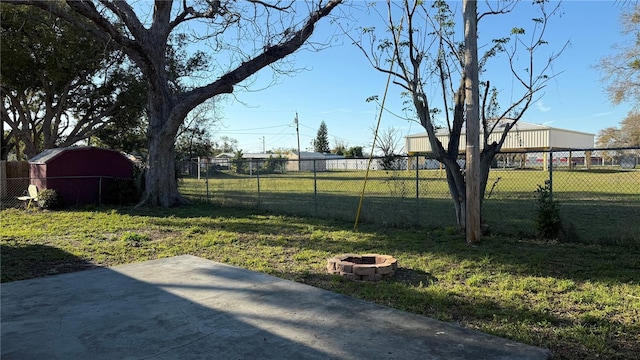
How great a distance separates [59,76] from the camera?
2002 cm

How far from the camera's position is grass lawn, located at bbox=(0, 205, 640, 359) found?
4236 millimetres

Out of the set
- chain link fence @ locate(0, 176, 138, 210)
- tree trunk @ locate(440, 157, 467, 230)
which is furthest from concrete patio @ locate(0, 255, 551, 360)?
chain link fence @ locate(0, 176, 138, 210)

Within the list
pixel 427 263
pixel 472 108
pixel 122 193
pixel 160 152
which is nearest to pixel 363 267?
pixel 427 263

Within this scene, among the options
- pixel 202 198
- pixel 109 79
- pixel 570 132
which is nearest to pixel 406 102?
pixel 202 198

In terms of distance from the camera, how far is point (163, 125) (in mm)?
15000

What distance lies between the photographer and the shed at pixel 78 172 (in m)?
15.9

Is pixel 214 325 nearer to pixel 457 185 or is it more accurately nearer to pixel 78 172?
pixel 457 185

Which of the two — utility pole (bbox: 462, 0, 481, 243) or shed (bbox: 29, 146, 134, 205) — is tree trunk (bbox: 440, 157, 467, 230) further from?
shed (bbox: 29, 146, 134, 205)

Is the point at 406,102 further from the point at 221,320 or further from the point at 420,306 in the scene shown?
the point at 221,320

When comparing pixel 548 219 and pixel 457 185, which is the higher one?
pixel 457 185

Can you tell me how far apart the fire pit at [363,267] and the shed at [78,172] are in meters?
12.9

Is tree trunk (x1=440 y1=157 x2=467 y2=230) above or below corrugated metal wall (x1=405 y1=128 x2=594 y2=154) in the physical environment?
below

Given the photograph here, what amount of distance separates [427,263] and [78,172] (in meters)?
14.6

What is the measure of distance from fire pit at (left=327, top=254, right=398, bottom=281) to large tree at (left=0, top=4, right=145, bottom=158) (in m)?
13.7
